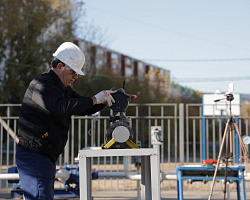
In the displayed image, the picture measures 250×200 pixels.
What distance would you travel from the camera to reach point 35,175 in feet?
10.0

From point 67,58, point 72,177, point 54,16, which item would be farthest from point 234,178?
point 54,16

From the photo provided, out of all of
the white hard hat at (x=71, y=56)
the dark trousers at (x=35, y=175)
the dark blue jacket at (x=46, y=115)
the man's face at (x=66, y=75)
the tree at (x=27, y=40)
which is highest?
the tree at (x=27, y=40)

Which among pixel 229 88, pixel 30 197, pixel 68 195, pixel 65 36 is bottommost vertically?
pixel 68 195

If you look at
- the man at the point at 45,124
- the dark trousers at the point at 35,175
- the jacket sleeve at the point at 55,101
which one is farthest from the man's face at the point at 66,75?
the dark trousers at the point at 35,175

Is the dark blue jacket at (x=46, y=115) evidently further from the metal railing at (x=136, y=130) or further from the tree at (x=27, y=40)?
the tree at (x=27, y=40)

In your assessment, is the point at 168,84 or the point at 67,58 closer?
the point at 67,58

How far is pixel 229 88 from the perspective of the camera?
19.5 ft

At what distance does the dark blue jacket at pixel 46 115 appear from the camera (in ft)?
9.82

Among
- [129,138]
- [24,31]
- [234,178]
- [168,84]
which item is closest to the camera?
[129,138]

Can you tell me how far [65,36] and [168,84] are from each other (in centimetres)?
1024

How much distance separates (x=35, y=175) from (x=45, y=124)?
37cm

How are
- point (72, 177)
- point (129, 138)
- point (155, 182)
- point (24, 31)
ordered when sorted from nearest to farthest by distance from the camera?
1. point (155, 182)
2. point (129, 138)
3. point (72, 177)
4. point (24, 31)

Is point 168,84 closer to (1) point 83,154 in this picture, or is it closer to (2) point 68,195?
(2) point 68,195

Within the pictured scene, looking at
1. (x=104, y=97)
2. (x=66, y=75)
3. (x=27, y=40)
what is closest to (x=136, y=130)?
(x=66, y=75)
